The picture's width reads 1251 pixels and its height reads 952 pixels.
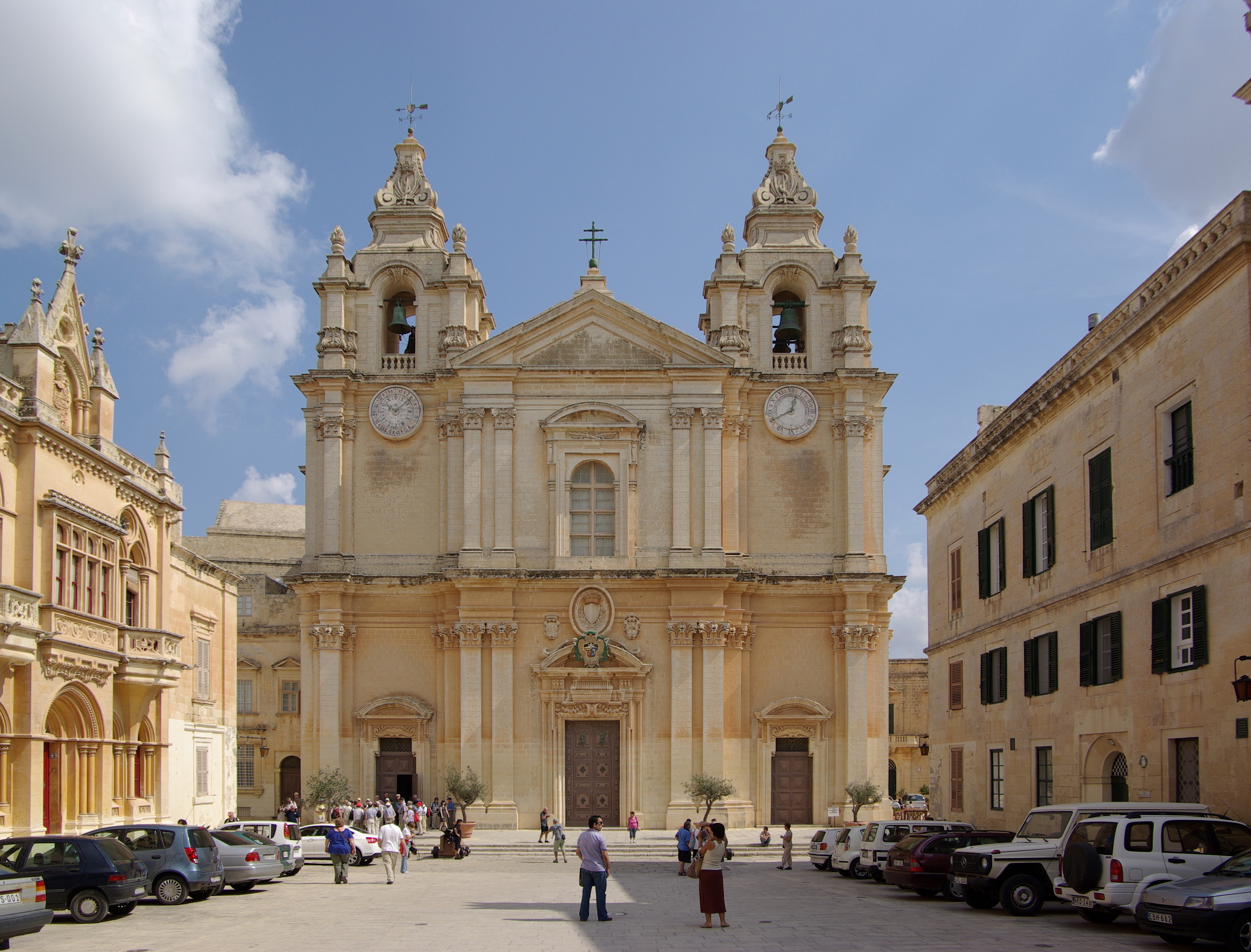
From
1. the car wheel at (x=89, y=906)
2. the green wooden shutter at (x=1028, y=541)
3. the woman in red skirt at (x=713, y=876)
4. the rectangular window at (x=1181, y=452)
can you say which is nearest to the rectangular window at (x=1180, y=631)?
the rectangular window at (x=1181, y=452)

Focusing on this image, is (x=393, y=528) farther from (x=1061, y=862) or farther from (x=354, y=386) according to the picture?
(x=1061, y=862)

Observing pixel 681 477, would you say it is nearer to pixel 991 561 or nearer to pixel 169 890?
pixel 991 561

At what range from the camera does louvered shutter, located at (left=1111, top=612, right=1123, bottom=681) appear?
23.0 meters

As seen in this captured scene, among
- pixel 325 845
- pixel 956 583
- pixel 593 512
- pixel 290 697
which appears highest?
pixel 593 512

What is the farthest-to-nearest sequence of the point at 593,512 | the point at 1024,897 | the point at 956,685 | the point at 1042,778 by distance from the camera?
Answer: the point at 593,512 < the point at 956,685 < the point at 1042,778 < the point at 1024,897

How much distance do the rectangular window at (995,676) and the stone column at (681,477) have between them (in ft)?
35.1

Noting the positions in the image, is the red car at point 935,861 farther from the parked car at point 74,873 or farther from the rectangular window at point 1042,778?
the parked car at point 74,873

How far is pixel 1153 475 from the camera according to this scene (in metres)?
22.0

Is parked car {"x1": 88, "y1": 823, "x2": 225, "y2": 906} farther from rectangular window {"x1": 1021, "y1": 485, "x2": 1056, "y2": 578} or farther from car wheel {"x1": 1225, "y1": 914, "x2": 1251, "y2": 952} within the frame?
rectangular window {"x1": 1021, "y1": 485, "x2": 1056, "y2": 578}

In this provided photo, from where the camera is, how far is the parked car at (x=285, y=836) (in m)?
27.9

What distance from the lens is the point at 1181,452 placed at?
69.4ft

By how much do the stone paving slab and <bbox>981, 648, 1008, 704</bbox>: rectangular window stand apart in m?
5.38

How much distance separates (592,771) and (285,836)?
11.7 meters

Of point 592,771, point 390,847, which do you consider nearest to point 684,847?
point 390,847
